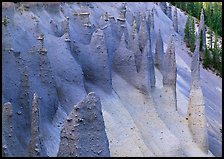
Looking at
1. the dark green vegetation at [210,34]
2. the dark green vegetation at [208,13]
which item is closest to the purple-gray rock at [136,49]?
the dark green vegetation at [210,34]

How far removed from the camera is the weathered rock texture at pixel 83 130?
845 cm

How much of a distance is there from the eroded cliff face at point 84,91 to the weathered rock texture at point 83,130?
18mm

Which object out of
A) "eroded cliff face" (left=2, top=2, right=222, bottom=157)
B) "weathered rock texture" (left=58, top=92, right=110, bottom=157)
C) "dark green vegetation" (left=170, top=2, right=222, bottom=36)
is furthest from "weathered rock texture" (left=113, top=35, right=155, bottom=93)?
"dark green vegetation" (left=170, top=2, right=222, bottom=36)

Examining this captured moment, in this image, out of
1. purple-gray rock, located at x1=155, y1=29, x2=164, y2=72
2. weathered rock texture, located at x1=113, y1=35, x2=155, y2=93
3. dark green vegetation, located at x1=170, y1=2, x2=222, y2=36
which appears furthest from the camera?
dark green vegetation, located at x1=170, y1=2, x2=222, y2=36

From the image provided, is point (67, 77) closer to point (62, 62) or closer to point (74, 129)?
point (62, 62)

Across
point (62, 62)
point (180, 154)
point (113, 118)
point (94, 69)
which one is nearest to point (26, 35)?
point (62, 62)

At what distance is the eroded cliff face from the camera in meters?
8.66

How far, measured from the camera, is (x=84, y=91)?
44.2ft

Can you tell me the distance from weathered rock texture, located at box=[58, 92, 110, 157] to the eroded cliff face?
0.06 ft

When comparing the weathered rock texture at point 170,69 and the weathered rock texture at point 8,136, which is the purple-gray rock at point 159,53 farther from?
the weathered rock texture at point 8,136

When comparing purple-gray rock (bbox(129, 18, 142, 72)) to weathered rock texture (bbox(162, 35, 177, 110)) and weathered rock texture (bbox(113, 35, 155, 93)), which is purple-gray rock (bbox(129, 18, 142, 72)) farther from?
weathered rock texture (bbox(162, 35, 177, 110))

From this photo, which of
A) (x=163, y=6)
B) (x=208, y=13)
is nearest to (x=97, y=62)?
(x=163, y=6)

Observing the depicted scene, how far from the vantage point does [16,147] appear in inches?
351

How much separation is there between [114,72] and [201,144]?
3810 mm
